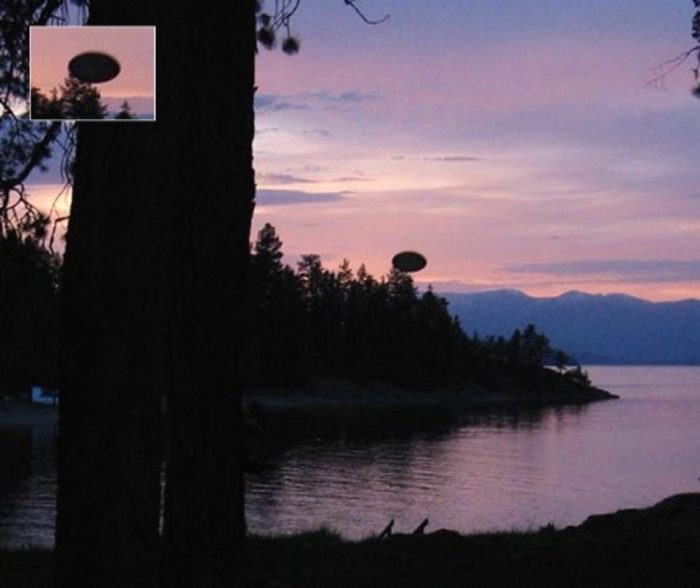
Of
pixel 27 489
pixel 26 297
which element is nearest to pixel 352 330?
pixel 27 489

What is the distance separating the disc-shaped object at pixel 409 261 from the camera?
360 inches

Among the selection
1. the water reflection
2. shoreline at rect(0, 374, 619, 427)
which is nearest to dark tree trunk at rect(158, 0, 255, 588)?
the water reflection

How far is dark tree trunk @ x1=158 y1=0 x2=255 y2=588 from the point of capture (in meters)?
6.17

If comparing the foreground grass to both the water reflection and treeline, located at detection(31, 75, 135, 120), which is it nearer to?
treeline, located at detection(31, 75, 135, 120)

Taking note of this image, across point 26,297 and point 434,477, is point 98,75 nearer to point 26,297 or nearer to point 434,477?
point 26,297

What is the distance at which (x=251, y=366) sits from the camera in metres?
6.75

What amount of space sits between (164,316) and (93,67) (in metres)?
1.89

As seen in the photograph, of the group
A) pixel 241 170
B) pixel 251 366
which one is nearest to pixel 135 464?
pixel 251 366

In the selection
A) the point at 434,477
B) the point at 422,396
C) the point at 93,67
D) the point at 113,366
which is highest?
the point at 93,67

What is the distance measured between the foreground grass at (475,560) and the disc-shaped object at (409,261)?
256 centimetres

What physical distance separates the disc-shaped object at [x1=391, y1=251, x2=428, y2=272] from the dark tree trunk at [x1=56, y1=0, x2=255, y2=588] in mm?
2793

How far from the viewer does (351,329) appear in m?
123

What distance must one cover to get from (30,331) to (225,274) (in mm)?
7815

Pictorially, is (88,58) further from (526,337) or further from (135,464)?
(526,337)
